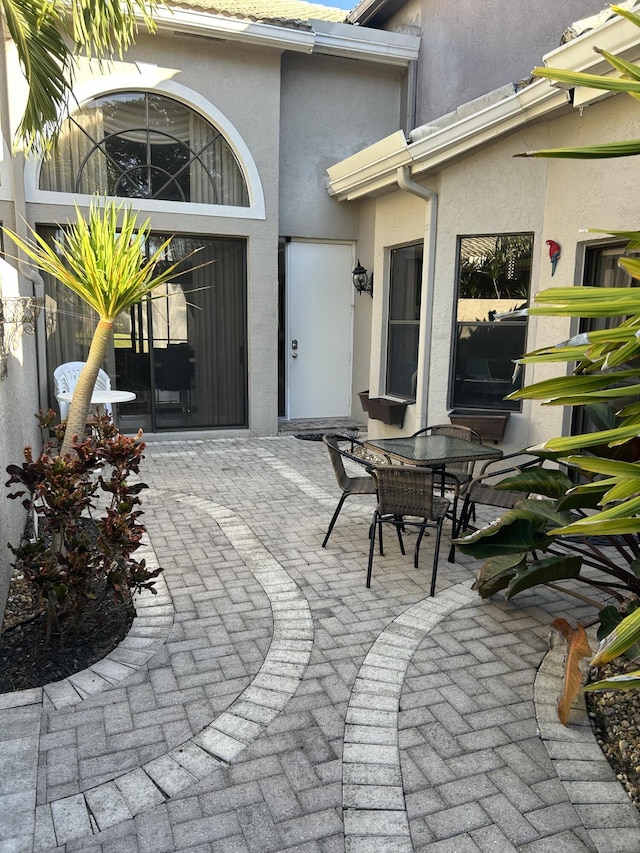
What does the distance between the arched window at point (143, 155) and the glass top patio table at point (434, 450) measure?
18.2ft

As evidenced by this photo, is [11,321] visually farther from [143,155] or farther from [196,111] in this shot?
[196,111]

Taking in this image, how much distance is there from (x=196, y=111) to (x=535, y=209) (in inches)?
202

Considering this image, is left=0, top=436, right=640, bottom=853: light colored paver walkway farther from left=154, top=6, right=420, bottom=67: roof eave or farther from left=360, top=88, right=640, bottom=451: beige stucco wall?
left=154, top=6, right=420, bottom=67: roof eave

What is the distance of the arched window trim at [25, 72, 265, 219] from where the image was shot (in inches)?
324

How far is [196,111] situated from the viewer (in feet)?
29.0

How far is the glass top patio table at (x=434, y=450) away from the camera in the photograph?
15.6 feet

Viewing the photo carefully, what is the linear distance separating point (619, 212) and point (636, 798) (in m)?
4.57

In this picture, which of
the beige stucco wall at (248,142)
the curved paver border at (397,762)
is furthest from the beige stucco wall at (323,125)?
the curved paver border at (397,762)

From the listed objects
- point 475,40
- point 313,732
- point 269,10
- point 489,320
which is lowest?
point 313,732

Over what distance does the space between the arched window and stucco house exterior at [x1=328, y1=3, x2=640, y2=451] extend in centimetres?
205

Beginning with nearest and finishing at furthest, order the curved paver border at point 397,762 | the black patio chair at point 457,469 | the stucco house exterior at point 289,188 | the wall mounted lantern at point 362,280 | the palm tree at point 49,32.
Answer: the curved paver border at point 397,762 → the palm tree at point 49,32 → the black patio chair at point 457,469 → the stucco house exterior at point 289,188 → the wall mounted lantern at point 362,280

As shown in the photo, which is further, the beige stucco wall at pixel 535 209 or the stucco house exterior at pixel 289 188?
the stucco house exterior at pixel 289 188

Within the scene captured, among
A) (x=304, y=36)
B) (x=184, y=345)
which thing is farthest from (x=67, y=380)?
(x=304, y=36)

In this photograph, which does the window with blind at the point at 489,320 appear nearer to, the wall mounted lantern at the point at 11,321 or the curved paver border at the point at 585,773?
the curved paver border at the point at 585,773
